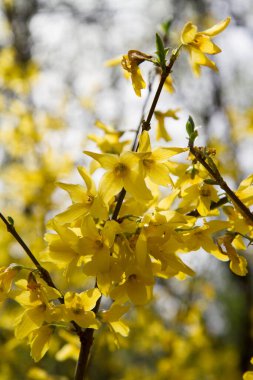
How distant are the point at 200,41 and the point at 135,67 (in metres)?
0.22

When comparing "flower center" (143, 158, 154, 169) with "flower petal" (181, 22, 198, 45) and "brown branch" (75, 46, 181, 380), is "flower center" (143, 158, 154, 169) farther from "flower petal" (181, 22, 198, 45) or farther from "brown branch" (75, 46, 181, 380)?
"flower petal" (181, 22, 198, 45)

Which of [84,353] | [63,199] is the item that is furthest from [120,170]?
[63,199]

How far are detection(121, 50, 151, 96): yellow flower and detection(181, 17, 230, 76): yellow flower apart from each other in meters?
0.14

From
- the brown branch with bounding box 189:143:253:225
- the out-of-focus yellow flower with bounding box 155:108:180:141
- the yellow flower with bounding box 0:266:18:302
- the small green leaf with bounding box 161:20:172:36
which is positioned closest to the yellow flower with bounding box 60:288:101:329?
the yellow flower with bounding box 0:266:18:302

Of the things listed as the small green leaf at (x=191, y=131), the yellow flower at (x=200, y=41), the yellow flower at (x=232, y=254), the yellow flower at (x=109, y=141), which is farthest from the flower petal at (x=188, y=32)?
the yellow flower at (x=109, y=141)

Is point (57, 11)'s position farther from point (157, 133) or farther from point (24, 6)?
point (157, 133)

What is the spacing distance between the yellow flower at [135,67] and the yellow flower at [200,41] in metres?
0.14

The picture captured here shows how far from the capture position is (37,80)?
19.6 feet

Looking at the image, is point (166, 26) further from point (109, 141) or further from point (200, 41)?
point (200, 41)

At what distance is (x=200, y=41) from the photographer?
138cm

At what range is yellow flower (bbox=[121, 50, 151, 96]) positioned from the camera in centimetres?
135

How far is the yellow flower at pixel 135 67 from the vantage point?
4.42 feet

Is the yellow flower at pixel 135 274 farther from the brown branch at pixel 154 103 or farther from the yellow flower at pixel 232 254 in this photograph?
the yellow flower at pixel 232 254

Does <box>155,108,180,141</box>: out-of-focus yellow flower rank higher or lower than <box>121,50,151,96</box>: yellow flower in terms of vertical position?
lower
